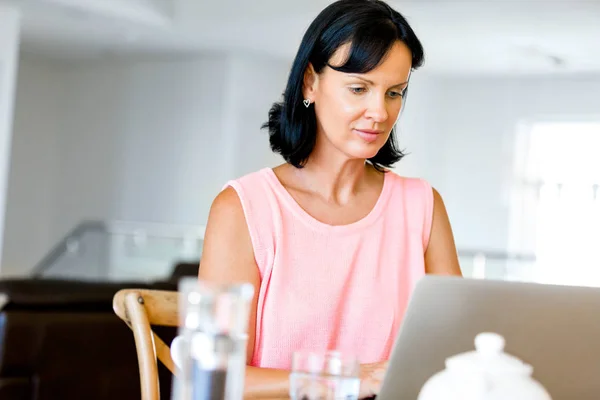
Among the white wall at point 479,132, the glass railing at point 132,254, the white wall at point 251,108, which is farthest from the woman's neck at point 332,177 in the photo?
the white wall at point 479,132

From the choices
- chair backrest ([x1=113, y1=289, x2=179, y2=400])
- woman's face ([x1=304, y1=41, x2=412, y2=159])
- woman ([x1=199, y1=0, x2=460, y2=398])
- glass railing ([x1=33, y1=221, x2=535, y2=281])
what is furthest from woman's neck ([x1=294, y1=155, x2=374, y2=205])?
glass railing ([x1=33, y1=221, x2=535, y2=281])

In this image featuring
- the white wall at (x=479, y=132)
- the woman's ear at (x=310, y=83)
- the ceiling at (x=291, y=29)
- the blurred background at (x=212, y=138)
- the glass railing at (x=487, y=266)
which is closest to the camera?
the woman's ear at (x=310, y=83)

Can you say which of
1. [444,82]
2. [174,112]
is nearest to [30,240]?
[174,112]

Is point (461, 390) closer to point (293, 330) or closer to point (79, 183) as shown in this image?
point (293, 330)

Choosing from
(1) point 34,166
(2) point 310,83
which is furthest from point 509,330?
(1) point 34,166

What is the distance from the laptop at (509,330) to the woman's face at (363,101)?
2.10 ft

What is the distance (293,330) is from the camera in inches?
65.8

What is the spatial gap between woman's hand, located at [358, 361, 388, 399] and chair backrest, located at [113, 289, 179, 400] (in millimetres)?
361

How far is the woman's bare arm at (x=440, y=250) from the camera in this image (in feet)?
6.07

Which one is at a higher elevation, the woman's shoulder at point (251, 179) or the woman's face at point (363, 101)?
the woman's face at point (363, 101)

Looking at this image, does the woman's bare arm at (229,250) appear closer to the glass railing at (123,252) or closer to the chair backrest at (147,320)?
the chair backrest at (147,320)

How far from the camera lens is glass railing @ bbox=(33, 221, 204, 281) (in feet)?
27.1

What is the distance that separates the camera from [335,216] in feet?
5.83

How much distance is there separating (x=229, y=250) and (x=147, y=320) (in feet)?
0.86
